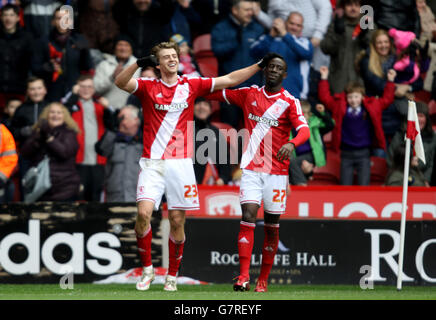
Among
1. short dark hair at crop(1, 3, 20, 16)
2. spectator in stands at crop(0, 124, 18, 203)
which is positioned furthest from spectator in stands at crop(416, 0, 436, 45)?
spectator in stands at crop(0, 124, 18, 203)

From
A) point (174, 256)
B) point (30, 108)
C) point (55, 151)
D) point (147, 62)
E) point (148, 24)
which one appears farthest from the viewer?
point (148, 24)

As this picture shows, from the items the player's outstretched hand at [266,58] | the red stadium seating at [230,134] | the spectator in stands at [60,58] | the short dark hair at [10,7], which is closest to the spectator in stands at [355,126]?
the red stadium seating at [230,134]

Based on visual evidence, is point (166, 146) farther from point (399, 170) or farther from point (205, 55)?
point (205, 55)

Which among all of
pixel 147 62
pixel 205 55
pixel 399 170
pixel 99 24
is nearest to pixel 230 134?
pixel 205 55

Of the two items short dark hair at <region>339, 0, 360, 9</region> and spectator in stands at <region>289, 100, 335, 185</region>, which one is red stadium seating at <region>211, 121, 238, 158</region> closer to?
spectator in stands at <region>289, 100, 335, 185</region>

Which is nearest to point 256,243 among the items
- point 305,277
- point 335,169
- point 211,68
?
point 305,277

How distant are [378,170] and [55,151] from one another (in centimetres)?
505

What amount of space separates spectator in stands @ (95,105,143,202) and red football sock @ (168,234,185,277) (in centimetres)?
319

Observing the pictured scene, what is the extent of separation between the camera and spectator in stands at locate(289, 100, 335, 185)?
44.7 feet

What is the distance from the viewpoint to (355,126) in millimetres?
13898

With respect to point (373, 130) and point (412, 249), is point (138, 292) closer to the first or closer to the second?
point (412, 249)

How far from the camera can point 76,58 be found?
14180mm

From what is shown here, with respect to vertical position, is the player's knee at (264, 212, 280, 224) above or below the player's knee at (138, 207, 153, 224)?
below

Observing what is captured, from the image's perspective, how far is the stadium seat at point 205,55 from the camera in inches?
577
